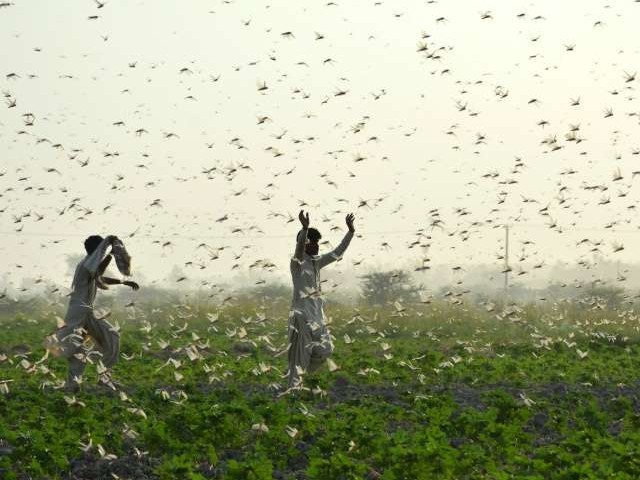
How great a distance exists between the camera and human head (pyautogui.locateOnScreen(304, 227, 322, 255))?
1357cm

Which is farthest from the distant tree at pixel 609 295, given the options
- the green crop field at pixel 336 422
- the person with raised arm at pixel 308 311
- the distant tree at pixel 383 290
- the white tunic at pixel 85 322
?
the white tunic at pixel 85 322

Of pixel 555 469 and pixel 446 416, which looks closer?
pixel 555 469

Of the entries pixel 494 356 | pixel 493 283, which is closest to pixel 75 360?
pixel 494 356

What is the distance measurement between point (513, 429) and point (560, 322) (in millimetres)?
21943

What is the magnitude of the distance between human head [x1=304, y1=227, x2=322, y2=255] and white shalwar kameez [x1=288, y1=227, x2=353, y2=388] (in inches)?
2.9

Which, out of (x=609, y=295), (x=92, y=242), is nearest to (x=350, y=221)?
(x=92, y=242)

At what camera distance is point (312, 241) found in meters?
13.6

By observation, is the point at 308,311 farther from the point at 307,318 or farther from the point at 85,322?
the point at 85,322

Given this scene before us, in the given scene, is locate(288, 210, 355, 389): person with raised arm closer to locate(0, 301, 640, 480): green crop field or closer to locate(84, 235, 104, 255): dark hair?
locate(0, 301, 640, 480): green crop field

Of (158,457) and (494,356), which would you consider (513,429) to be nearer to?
(158,457)

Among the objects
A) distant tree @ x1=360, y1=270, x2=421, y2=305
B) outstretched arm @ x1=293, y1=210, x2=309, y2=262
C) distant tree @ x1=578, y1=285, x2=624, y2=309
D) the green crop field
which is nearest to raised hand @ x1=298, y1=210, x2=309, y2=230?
outstretched arm @ x1=293, y1=210, x2=309, y2=262

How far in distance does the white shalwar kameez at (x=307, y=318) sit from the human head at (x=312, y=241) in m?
0.07

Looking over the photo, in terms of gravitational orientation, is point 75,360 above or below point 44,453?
below

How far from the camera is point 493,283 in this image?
185 meters
